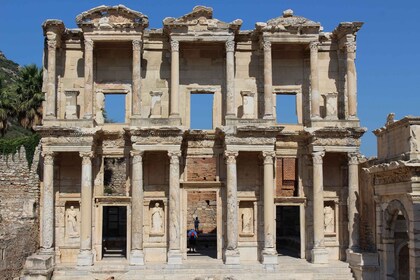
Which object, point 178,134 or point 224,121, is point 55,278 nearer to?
point 178,134

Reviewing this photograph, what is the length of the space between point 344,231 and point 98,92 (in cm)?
1131

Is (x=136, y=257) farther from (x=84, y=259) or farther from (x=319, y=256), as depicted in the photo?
(x=319, y=256)

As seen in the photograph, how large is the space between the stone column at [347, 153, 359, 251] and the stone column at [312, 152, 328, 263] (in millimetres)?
1063

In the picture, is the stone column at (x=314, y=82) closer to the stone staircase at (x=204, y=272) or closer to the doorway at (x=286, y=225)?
the stone staircase at (x=204, y=272)

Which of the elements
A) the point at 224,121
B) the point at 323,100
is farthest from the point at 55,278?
the point at 323,100

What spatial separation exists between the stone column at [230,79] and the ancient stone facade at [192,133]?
4 cm

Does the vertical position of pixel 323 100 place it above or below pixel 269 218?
above

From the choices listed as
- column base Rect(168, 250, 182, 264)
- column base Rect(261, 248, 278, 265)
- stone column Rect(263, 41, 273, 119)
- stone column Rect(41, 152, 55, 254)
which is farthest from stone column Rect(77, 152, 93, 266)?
stone column Rect(263, 41, 273, 119)

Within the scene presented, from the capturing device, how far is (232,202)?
24.4 metres

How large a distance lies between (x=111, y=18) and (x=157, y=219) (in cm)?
806

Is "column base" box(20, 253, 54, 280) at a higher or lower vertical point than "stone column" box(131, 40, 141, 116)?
lower

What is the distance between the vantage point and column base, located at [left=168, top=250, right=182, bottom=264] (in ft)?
78.6

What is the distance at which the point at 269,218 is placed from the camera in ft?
80.4

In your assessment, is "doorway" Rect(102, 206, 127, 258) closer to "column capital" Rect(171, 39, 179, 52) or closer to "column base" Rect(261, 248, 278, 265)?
"column base" Rect(261, 248, 278, 265)
